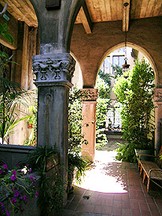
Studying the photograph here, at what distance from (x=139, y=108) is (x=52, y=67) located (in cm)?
395

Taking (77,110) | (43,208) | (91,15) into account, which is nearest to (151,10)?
(91,15)

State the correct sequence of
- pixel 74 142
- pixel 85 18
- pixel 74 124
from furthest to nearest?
pixel 85 18
pixel 74 124
pixel 74 142

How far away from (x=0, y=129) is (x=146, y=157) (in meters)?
3.63

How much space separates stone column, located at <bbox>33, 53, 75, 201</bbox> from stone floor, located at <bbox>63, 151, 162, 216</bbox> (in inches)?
22.3

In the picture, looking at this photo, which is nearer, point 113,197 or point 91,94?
point 113,197

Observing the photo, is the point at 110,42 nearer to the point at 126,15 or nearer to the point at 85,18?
the point at 126,15

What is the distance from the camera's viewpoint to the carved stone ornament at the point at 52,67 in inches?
104

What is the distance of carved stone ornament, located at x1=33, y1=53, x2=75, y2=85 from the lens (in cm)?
264

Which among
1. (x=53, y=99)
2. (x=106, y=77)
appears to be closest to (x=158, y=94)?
(x=53, y=99)

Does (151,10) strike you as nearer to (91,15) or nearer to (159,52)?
(159,52)

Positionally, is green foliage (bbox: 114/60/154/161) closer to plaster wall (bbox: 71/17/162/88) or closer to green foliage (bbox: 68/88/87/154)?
plaster wall (bbox: 71/17/162/88)

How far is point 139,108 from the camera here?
19.3ft

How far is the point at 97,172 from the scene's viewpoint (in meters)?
4.59

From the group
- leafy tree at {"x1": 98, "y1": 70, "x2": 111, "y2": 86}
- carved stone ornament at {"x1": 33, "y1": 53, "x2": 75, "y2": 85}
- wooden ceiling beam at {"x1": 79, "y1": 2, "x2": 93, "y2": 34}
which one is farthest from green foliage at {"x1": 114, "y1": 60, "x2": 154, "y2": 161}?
leafy tree at {"x1": 98, "y1": 70, "x2": 111, "y2": 86}
